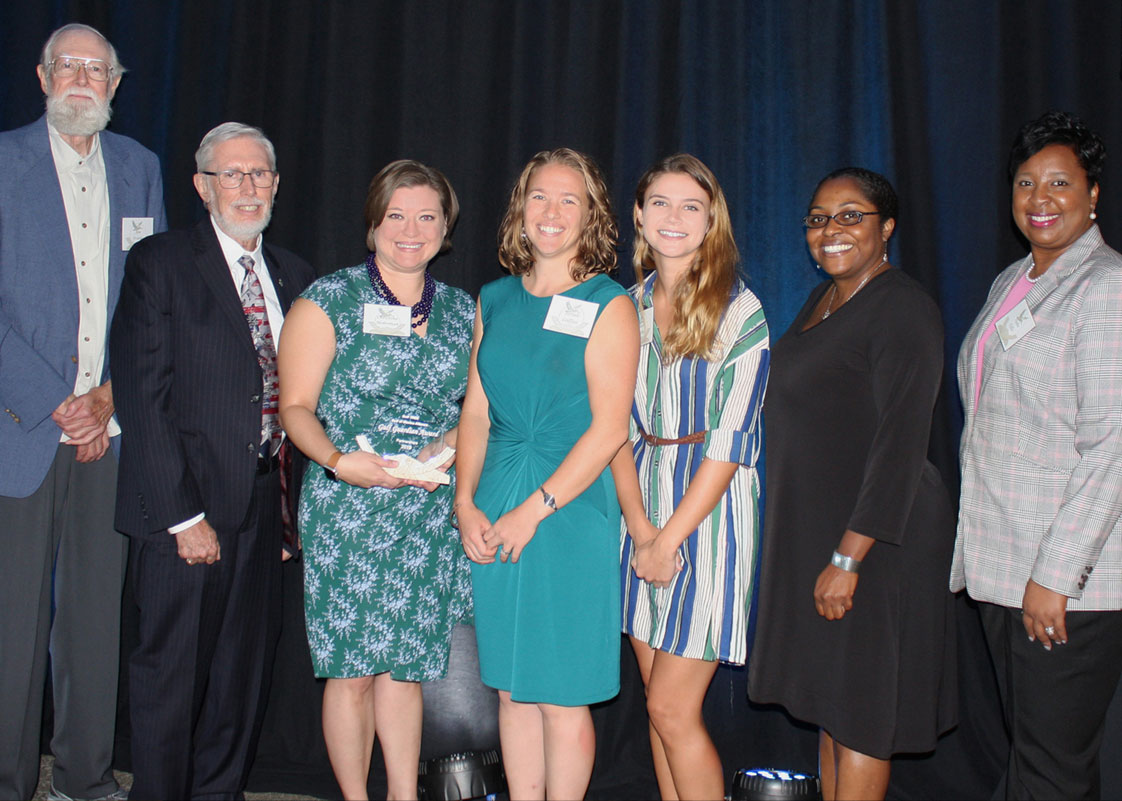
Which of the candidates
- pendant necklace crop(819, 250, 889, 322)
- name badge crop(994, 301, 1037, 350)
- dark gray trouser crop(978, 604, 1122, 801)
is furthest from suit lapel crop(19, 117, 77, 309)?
dark gray trouser crop(978, 604, 1122, 801)

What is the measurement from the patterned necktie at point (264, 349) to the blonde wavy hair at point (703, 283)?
1177 mm

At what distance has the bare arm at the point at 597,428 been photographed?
2.25 meters

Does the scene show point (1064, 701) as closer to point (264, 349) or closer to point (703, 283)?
point (703, 283)

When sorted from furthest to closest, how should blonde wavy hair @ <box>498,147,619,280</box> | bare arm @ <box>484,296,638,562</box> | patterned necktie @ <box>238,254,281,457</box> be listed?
patterned necktie @ <box>238,254,281,457</box>
blonde wavy hair @ <box>498,147,619,280</box>
bare arm @ <box>484,296,638,562</box>

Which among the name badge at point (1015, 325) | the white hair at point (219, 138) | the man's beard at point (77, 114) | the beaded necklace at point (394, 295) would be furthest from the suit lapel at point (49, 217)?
the name badge at point (1015, 325)

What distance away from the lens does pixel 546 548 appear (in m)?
2.29

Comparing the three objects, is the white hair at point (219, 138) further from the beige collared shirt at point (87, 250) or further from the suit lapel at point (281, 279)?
the beige collared shirt at point (87, 250)

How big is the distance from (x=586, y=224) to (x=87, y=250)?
169 cm

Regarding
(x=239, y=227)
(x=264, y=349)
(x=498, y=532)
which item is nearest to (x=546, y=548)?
(x=498, y=532)

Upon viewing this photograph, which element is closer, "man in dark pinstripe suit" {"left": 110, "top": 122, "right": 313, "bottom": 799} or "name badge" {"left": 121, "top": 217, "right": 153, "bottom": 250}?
"man in dark pinstripe suit" {"left": 110, "top": 122, "right": 313, "bottom": 799}

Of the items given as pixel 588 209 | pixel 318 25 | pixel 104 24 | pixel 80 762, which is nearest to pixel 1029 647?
pixel 588 209

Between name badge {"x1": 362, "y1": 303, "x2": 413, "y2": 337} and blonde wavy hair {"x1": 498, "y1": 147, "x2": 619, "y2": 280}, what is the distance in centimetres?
37

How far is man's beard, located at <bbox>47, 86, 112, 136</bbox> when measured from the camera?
2826 millimetres

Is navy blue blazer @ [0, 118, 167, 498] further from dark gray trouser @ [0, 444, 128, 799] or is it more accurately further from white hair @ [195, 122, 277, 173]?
white hair @ [195, 122, 277, 173]
